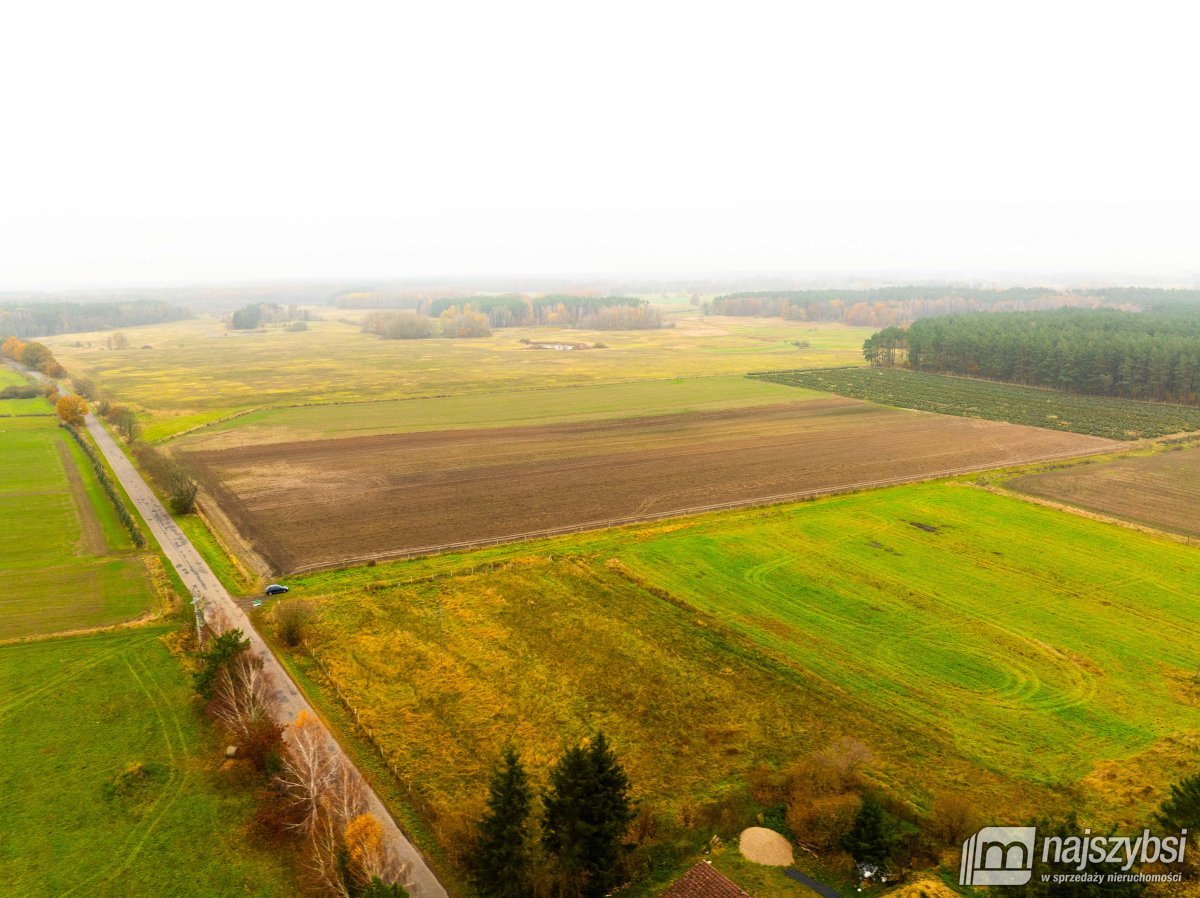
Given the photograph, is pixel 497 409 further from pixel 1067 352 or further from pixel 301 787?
pixel 1067 352

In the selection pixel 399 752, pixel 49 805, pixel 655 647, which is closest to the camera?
pixel 49 805

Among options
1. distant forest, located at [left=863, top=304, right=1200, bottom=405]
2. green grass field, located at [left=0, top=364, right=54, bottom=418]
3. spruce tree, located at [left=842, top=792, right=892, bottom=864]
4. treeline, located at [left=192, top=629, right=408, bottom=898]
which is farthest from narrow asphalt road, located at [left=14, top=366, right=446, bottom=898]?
distant forest, located at [left=863, top=304, right=1200, bottom=405]

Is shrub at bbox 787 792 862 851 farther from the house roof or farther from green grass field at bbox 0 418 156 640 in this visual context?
green grass field at bbox 0 418 156 640

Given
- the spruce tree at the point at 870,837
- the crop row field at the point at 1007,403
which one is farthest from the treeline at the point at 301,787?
the crop row field at the point at 1007,403

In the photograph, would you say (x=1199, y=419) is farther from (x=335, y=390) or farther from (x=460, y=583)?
(x=335, y=390)

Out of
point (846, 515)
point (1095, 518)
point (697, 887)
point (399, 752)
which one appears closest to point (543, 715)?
point (399, 752)

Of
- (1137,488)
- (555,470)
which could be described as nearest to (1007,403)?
(1137,488)
